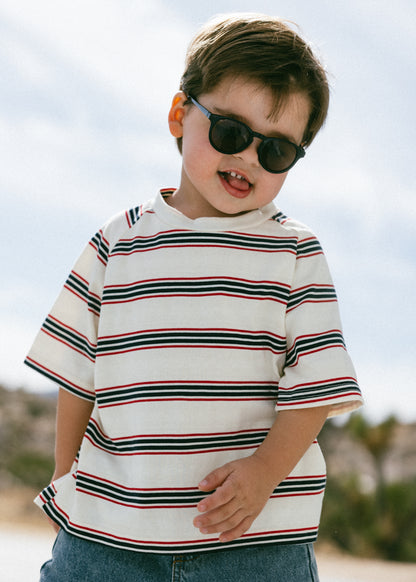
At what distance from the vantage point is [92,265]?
178cm

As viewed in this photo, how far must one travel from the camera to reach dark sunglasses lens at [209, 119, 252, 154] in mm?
1537

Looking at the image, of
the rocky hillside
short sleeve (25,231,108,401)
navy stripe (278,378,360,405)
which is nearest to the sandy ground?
the rocky hillside

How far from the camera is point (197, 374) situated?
1519 millimetres

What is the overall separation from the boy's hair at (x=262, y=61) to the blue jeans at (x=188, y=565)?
95 cm

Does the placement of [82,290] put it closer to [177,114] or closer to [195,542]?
[177,114]

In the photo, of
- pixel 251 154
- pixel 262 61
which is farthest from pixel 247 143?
pixel 262 61

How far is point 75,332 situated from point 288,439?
61cm

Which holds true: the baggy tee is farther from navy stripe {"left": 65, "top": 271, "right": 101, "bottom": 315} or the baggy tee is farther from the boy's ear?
the boy's ear

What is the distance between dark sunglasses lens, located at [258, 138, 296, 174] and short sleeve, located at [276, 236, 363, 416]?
0.68ft

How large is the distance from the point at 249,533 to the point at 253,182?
30.1 inches

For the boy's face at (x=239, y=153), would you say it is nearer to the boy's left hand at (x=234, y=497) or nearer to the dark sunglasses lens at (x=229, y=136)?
the dark sunglasses lens at (x=229, y=136)

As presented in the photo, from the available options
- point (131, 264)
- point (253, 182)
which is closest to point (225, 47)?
point (253, 182)

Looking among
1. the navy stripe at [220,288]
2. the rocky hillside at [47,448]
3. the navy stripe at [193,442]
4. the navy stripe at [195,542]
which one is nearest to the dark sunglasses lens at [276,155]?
the navy stripe at [220,288]

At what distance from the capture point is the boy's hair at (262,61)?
5.09ft
